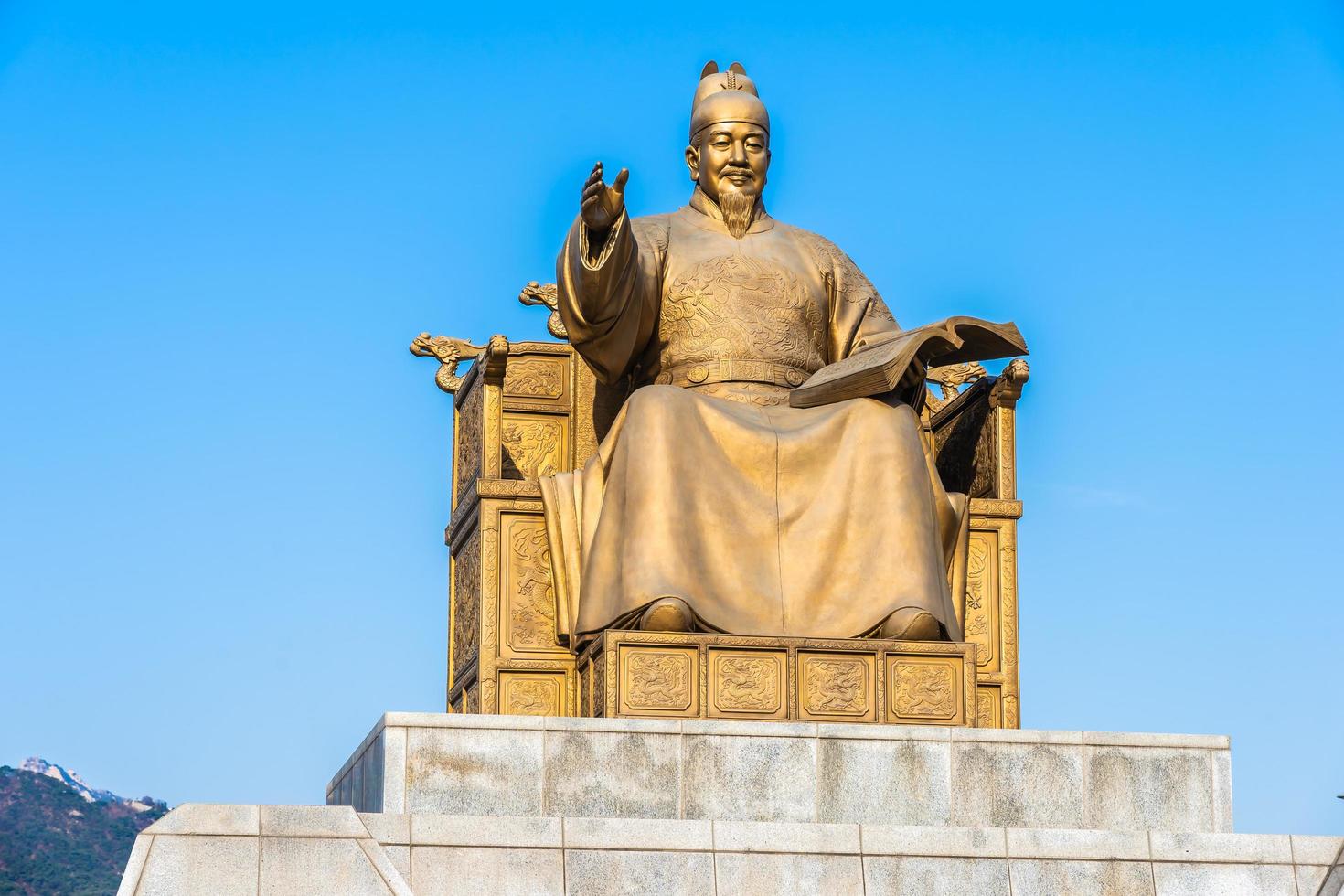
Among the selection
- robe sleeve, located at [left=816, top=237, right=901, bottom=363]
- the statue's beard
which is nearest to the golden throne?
robe sleeve, located at [left=816, top=237, right=901, bottom=363]

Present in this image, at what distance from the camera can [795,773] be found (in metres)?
8.70

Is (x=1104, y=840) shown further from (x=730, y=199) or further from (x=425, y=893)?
(x=730, y=199)

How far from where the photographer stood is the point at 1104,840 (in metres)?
8.37

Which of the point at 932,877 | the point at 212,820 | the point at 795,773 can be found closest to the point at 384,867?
the point at 212,820

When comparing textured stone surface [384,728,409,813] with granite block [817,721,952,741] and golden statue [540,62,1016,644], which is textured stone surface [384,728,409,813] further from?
granite block [817,721,952,741]

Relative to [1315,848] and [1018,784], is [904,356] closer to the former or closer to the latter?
[1018,784]

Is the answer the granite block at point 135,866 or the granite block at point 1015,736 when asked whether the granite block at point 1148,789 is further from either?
the granite block at point 135,866

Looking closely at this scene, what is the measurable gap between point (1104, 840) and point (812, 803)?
1074 mm

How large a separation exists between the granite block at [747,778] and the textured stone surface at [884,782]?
7 centimetres

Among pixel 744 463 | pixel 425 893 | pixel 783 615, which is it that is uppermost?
pixel 744 463

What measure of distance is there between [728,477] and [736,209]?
5.61 feet

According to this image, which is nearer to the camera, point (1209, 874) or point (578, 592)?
point (1209, 874)

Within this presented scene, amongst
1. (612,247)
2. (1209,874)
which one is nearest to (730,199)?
(612,247)

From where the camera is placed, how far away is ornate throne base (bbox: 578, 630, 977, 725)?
911 centimetres
